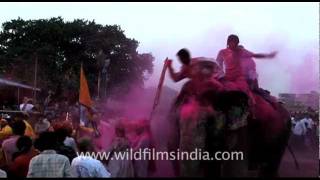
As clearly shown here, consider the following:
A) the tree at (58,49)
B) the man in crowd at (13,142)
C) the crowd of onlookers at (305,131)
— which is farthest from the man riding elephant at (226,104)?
the tree at (58,49)

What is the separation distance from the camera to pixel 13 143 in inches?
311

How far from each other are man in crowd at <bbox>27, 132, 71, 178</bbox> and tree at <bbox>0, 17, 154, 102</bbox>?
2514cm

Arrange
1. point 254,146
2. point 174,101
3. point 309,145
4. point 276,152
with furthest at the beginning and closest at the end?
point 309,145, point 276,152, point 254,146, point 174,101

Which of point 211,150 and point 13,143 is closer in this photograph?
point 211,150

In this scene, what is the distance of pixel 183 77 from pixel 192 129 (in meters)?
0.72

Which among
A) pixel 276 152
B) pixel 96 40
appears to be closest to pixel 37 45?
pixel 96 40

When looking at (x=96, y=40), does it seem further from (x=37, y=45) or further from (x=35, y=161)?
(x=35, y=161)

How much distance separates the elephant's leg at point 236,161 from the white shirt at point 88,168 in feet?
4.67

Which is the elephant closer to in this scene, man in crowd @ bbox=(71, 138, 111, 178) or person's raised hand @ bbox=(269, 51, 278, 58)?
man in crowd @ bbox=(71, 138, 111, 178)

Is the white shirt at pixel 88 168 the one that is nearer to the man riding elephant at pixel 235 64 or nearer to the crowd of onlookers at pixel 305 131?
the man riding elephant at pixel 235 64

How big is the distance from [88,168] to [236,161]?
1752 millimetres

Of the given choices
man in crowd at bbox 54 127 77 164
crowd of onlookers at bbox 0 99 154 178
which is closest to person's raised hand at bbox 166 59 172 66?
crowd of onlookers at bbox 0 99 154 178

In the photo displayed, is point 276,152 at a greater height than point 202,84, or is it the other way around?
point 202,84

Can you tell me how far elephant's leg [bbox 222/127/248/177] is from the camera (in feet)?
23.5
